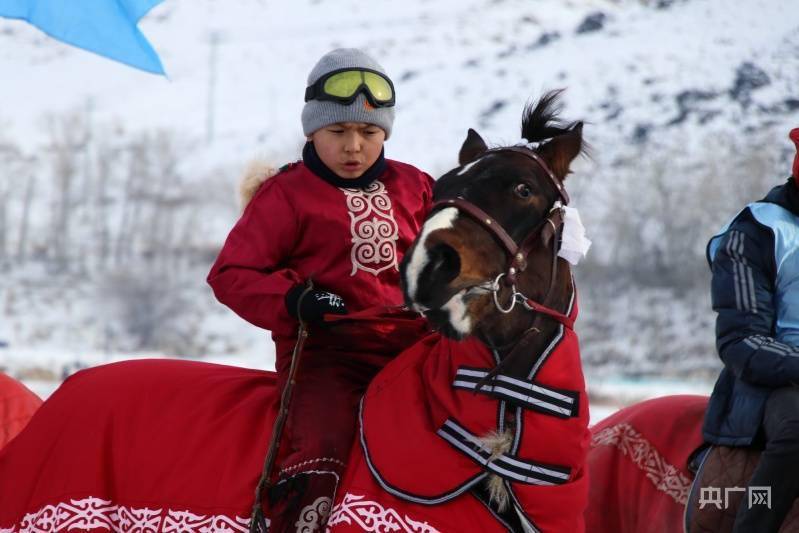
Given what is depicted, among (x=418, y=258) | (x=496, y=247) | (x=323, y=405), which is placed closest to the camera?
(x=418, y=258)

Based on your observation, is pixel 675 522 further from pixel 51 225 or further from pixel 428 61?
pixel 428 61

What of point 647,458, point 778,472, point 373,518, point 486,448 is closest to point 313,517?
point 373,518

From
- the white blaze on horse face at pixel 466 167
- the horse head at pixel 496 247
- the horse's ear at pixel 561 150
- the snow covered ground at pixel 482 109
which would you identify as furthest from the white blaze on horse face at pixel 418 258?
the snow covered ground at pixel 482 109

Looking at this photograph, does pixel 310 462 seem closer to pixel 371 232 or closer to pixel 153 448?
pixel 153 448

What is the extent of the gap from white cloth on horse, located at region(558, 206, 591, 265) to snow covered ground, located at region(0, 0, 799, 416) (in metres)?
14.1

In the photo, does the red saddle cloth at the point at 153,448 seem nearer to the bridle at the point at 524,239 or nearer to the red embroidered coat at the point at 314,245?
the red embroidered coat at the point at 314,245

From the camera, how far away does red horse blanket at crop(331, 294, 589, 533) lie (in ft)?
8.60

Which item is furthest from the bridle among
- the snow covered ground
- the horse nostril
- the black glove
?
the snow covered ground

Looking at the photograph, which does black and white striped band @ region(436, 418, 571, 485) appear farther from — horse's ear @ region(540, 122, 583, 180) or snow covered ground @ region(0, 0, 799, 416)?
snow covered ground @ region(0, 0, 799, 416)

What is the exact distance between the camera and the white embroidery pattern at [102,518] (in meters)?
3.03

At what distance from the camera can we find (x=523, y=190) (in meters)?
2.70

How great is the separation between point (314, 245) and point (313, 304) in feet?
1.08

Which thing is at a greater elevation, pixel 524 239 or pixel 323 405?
pixel 524 239

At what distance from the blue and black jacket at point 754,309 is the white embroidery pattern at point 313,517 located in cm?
151
